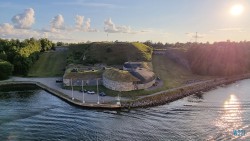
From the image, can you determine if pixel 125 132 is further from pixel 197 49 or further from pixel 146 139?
pixel 197 49

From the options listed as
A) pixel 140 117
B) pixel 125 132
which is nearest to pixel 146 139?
pixel 125 132

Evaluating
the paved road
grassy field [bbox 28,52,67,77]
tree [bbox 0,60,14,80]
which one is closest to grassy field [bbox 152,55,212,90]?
the paved road

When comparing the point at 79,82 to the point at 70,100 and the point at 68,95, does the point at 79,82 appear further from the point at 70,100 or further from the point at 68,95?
the point at 70,100

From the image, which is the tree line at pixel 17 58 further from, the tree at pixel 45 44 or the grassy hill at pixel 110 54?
the grassy hill at pixel 110 54

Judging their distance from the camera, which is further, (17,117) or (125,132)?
(17,117)

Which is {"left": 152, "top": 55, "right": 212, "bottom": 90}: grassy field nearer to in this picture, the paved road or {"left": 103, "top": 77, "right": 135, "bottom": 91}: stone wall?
{"left": 103, "top": 77, "right": 135, "bottom": 91}: stone wall

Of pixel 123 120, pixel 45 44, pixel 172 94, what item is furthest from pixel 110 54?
pixel 123 120
